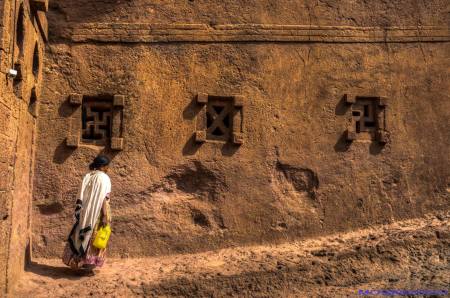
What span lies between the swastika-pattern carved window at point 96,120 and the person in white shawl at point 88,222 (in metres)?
1.00

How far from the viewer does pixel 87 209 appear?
227 inches

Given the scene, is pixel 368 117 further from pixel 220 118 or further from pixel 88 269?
pixel 88 269

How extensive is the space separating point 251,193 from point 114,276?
1.88 m

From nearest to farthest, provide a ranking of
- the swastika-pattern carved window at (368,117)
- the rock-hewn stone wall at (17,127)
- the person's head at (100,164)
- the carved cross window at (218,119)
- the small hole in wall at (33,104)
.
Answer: the rock-hewn stone wall at (17,127)
the person's head at (100,164)
the small hole in wall at (33,104)
the carved cross window at (218,119)
the swastika-pattern carved window at (368,117)

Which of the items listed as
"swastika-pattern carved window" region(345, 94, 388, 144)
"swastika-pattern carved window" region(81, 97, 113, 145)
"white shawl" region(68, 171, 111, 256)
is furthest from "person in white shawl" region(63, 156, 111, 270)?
"swastika-pattern carved window" region(345, 94, 388, 144)

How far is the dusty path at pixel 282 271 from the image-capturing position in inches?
218

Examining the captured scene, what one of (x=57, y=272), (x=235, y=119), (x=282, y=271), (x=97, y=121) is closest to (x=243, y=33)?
(x=235, y=119)

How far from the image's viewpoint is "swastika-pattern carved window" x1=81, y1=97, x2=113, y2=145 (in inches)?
267

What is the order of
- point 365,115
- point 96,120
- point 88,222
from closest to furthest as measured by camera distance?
point 88,222 → point 96,120 → point 365,115

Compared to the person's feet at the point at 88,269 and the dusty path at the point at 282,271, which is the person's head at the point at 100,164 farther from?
the dusty path at the point at 282,271

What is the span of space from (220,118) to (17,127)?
96.8 inches

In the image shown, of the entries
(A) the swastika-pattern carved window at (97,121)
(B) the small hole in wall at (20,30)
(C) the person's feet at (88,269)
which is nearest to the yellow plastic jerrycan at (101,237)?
(C) the person's feet at (88,269)

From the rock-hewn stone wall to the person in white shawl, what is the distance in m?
0.52

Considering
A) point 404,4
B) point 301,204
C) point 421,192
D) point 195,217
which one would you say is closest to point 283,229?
point 301,204
